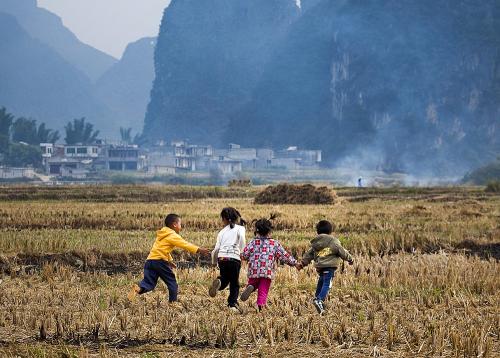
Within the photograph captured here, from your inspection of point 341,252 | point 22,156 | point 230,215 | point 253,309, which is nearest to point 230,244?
point 230,215

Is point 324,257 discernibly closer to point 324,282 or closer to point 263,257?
point 324,282

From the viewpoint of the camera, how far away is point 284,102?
5094 inches

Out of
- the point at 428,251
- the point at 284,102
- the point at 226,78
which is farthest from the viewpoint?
the point at 226,78

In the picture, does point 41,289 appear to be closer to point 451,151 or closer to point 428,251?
point 428,251

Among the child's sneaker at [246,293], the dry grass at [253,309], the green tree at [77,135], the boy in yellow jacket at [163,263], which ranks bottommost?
the dry grass at [253,309]

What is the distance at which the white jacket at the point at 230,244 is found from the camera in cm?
718

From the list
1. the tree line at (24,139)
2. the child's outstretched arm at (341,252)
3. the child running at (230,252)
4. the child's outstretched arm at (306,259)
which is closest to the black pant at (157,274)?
the child running at (230,252)

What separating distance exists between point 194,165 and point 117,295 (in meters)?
82.1

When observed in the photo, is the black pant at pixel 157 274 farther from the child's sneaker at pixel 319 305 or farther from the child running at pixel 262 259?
the child's sneaker at pixel 319 305

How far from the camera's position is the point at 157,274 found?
7438mm

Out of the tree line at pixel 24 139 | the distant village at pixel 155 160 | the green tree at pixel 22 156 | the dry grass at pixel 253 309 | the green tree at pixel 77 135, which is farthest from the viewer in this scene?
the green tree at pixel 77 135

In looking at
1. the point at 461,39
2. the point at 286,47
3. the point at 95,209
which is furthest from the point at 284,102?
the point at 95,209

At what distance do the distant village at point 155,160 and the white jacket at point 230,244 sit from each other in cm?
6584

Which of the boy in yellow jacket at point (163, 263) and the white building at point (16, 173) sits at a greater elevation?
the white building at point (16, 173)
